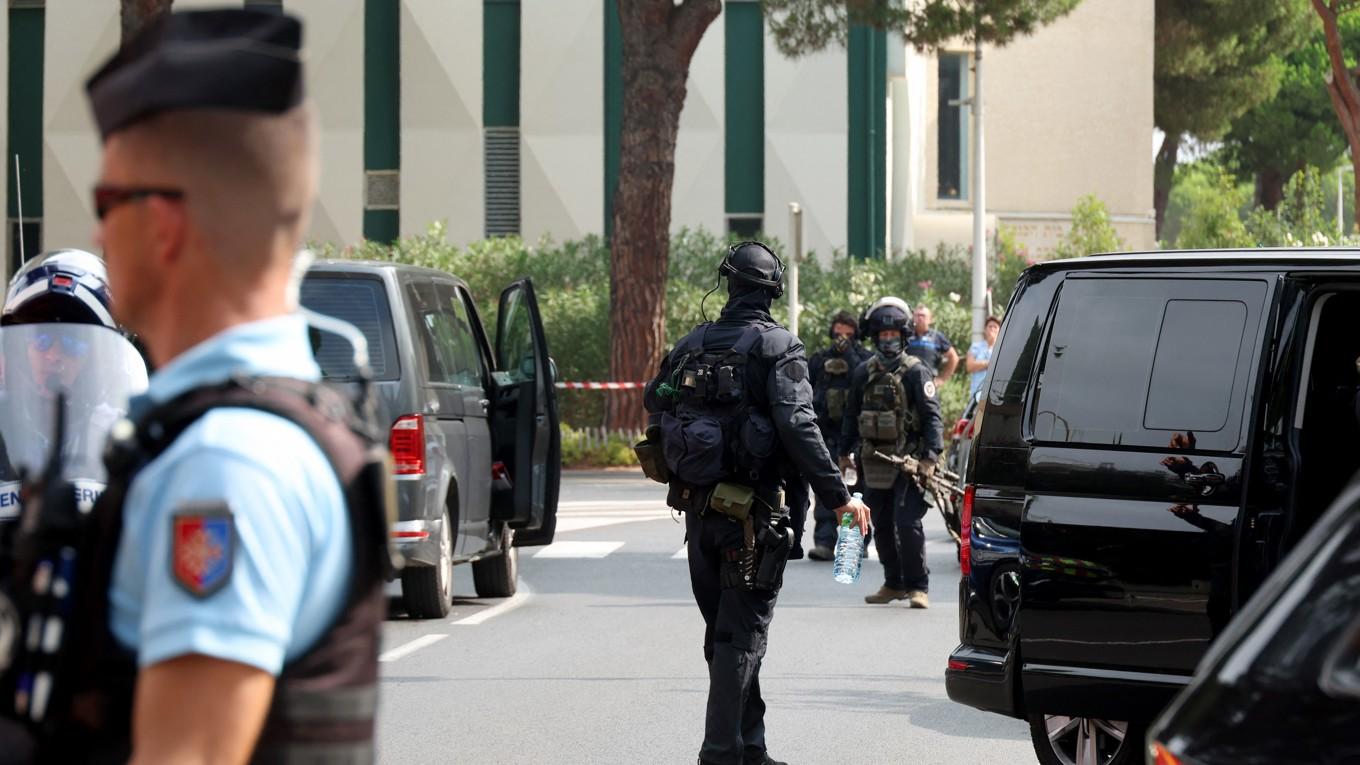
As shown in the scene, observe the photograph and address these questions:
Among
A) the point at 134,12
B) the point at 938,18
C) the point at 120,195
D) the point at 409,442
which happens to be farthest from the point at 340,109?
the point at 120,195

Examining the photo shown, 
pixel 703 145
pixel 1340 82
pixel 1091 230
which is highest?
pixel 1340 82

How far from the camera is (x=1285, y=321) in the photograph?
6102 millimetres

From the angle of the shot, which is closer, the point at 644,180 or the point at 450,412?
the point at 450,412

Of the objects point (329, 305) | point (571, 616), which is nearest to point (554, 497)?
point (571, 616)

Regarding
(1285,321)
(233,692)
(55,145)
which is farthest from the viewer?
(55,145)

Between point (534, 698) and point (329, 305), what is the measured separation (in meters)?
2.85

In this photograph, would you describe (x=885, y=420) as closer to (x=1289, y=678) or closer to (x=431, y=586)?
(x=431, y=586)

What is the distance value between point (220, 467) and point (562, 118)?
103 feet

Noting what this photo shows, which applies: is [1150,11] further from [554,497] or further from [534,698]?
[534,698]

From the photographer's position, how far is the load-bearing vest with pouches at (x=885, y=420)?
1292 cm

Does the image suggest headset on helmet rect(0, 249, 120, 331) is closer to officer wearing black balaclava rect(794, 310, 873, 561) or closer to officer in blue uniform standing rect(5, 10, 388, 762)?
officer in blue uniform standing rect(5, 10, 388, 762)

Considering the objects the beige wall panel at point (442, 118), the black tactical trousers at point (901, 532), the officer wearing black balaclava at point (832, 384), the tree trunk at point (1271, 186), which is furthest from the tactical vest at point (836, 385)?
the tree trunk at point (1271, 186)

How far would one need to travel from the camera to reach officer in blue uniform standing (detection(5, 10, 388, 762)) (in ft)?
6.77

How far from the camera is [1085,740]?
6883mm
